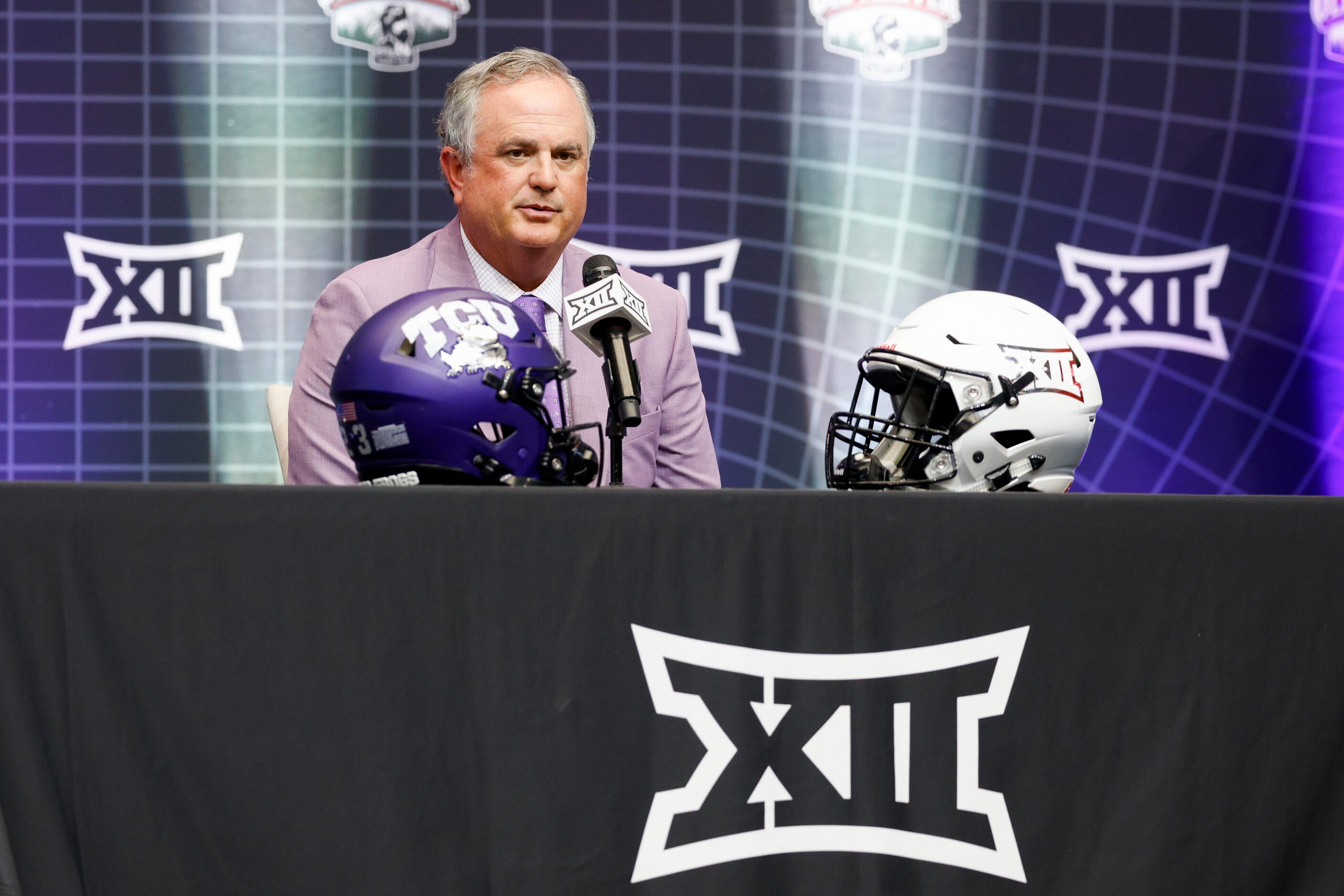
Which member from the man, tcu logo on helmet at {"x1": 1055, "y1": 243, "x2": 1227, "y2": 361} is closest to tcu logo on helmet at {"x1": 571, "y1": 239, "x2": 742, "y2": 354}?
tcu logo on helmet at {"x1": 1055, "y1": 243, "x2": 1227, "y2": 361}

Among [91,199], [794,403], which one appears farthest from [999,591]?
[91,199]

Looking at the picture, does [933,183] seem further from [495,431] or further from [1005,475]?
[495,431]

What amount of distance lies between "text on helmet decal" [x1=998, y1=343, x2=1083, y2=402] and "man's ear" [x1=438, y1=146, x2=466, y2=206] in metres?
0.84

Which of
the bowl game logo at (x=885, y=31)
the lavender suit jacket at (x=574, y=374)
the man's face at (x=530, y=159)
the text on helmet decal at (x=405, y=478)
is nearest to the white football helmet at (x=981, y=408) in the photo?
the lavender suit jacket at (x=574, y=374)

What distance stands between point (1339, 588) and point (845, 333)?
207cm

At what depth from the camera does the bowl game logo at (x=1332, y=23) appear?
322cm

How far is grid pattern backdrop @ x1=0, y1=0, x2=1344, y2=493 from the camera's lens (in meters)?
3.21

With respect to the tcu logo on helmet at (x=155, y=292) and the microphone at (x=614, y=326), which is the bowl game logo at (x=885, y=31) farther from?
the microphone at (x=614, y=326)

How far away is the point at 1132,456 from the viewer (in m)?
3.26

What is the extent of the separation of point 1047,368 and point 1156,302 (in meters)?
1.57

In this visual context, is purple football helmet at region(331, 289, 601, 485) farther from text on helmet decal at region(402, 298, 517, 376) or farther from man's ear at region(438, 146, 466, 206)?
man's ear at region(438, 146, 466, 206)

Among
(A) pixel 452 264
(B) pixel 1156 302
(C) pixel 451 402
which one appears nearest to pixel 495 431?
(C) pixel 451 402

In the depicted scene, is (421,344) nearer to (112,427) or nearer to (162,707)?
(162,707)

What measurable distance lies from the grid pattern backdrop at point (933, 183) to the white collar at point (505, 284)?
4.27ft
